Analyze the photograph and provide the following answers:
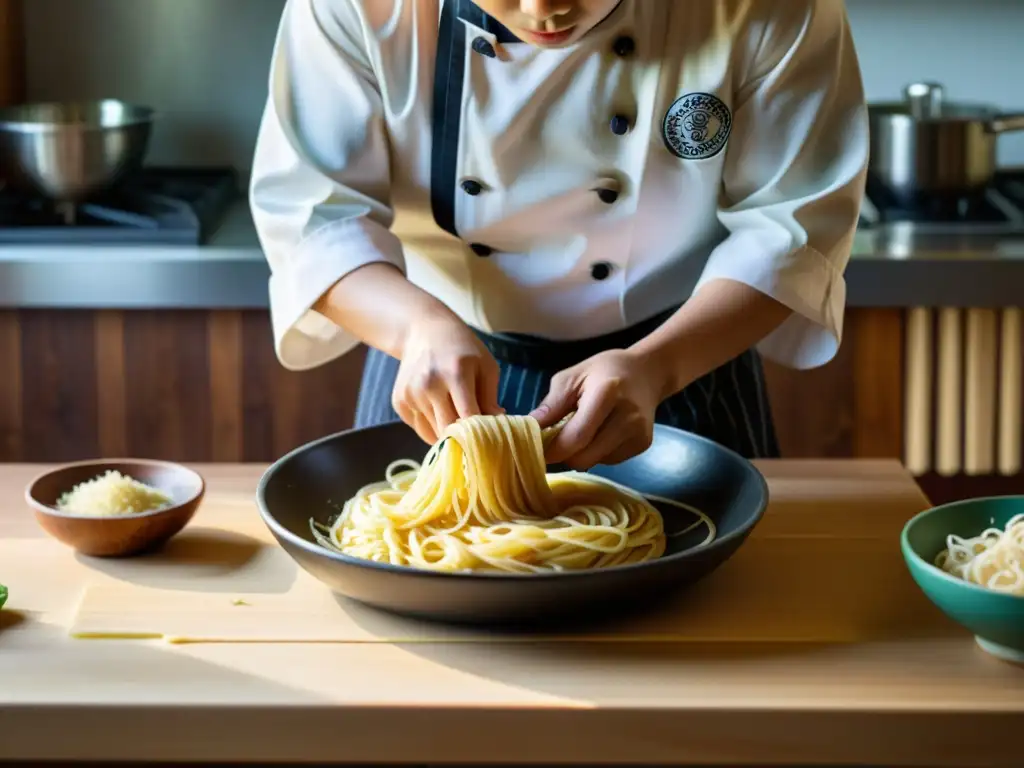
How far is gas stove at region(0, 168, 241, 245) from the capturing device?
2.73 meters

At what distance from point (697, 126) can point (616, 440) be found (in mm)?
454

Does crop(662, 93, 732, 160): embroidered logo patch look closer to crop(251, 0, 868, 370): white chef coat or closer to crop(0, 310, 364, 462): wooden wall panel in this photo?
crop(251, 0, 868, 370): white chef coat

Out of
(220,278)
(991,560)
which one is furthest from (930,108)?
(991,560)

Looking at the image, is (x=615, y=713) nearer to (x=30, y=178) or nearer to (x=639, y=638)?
(x=639, y=638)

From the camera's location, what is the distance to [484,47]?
1690mm

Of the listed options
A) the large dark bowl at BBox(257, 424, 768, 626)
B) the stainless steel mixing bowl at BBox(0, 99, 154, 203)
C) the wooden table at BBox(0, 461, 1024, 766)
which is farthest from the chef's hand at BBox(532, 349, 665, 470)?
the stainless steel mixing bowl at BBox(0, 99, 154, 203)

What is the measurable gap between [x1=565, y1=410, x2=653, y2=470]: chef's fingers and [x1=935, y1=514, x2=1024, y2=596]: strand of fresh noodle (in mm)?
310

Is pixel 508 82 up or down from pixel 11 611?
up

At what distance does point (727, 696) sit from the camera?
120 cm

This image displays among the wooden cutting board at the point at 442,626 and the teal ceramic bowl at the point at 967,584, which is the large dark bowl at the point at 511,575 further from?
the teal ceramic bowl at the point at 967,584

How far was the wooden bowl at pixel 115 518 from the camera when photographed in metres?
1.46

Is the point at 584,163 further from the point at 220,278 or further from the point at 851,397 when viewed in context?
the point at 851,397

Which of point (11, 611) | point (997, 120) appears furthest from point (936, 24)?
point (11, 611)

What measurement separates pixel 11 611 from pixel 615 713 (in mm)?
588
